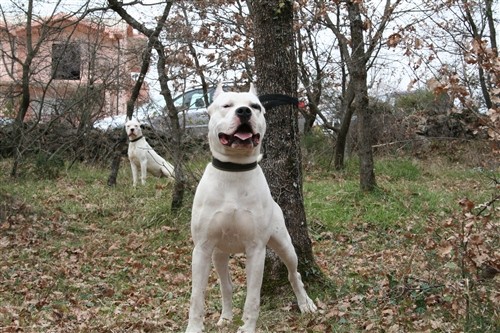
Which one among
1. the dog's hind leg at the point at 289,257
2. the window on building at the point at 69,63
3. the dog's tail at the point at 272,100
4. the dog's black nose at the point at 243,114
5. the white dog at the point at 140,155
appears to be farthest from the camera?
the window on building at the point at 69,63

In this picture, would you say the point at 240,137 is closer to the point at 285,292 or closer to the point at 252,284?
the point at 252,284

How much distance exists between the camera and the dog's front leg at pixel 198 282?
15.2ft

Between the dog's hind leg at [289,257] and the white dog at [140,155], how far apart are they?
29.1 ft

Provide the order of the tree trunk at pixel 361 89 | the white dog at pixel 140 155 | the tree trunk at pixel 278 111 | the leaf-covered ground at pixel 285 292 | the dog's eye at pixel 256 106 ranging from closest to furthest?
the dog's eye at pixel 256 106
the leaf-covered ground at pixel 285 292
the tree trunk at pixel 278 111
the tree trunk at pixel 361 89
the white dog at pixel 140 155

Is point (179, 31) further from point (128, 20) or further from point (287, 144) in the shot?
point (287, 144)

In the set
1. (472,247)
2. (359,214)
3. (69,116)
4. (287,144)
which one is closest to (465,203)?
(472,247)

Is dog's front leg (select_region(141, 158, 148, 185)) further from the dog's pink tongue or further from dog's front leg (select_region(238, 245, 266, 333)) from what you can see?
the dog's pink tongue

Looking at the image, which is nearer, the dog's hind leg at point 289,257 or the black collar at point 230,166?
the black collar at point 230,166

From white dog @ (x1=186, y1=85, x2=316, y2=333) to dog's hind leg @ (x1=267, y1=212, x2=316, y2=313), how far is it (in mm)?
280

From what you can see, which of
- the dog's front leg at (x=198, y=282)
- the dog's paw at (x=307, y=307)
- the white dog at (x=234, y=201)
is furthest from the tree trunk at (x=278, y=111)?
the dog's front leg at (x=198, y=282)

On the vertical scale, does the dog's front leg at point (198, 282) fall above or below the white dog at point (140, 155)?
below

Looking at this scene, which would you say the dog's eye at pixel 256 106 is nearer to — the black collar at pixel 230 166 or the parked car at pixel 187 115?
the black collar at pixel 230 166

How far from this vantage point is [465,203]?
4.54m

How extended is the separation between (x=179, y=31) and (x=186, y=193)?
8.56ft
